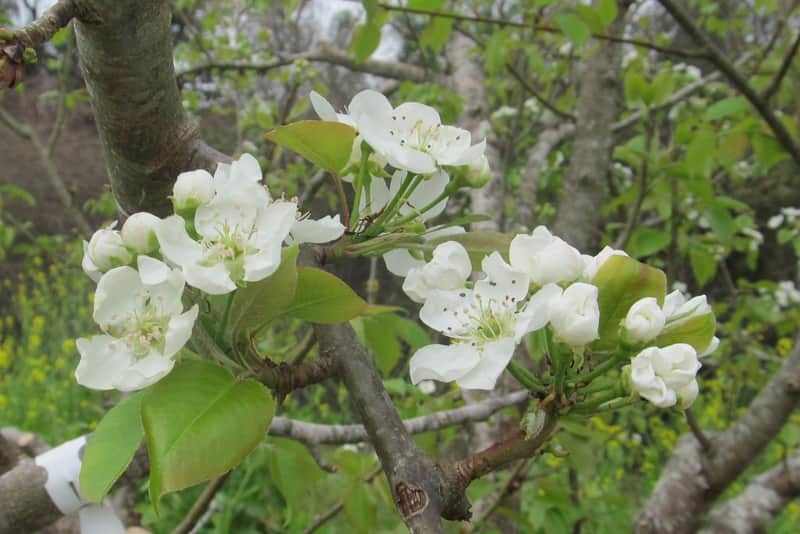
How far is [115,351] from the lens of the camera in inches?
25.2

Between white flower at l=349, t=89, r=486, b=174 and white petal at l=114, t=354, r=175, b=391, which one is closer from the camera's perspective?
white petal at l=114, t=354, r=175, b=391

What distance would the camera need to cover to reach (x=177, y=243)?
24.7 inches

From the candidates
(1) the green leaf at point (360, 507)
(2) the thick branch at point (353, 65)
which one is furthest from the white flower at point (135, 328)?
(2) the thick branch at point (353, 65)

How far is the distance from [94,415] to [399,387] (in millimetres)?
3446

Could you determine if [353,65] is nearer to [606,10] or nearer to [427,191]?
[606,10]

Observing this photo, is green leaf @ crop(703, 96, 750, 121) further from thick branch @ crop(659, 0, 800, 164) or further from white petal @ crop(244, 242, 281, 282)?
white petal @ crop(244, 242, 281, 282)

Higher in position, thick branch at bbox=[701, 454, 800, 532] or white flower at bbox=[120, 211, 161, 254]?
white flower at bbox=[120, 211, 161, 254]

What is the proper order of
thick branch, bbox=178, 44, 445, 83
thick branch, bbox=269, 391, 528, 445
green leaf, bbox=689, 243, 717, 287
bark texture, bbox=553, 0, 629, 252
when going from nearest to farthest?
thick branch, bbox=269, 391, 528, 445, bark texture, bbox=553, 0, 629, 252, green leaf, bbox=689, 243, 717, 287, thick branch, bbox=178, 44, 445, 83

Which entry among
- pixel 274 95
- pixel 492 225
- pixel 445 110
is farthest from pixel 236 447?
pixel 274 95

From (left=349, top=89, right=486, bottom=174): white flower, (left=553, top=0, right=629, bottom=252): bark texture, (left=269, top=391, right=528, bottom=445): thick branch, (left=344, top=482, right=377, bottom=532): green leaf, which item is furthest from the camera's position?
(left=553, top=0, right=629, bottom=252): bark texture

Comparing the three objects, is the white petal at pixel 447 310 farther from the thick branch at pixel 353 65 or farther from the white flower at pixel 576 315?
the thick branch at pixel 353 65

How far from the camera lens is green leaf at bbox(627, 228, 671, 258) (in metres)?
2.26

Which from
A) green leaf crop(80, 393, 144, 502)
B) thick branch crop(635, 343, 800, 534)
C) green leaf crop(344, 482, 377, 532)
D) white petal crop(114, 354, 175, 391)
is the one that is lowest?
thick branch crop(635, 343, 800, 534)

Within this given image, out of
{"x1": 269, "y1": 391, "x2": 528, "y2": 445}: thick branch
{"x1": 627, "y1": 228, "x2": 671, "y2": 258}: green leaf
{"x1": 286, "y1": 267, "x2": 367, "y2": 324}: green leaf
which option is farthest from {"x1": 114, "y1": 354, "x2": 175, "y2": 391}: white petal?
{"x1": 627, "y1": 228, "x2": 671, "y2": 258}: green leaf
